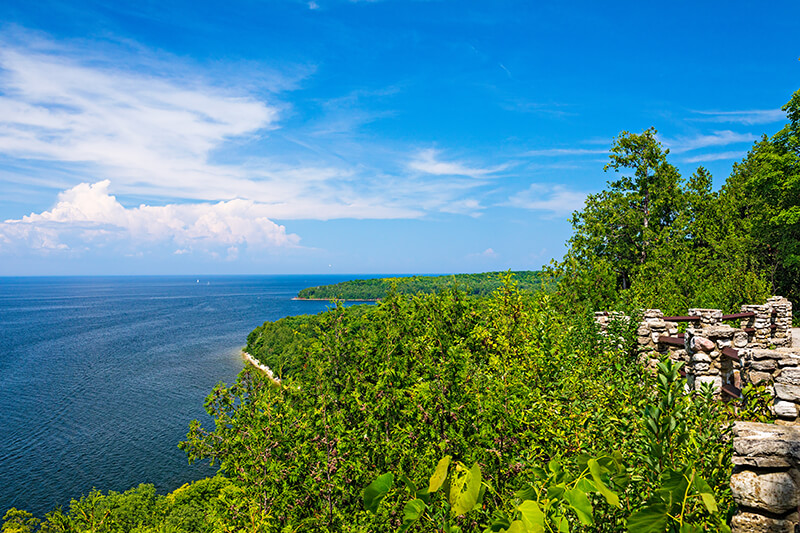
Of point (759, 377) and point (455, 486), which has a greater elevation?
point (455, 486)

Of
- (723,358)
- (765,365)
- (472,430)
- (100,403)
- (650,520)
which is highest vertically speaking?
(650,520)

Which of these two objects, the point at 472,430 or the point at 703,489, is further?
the point at 472,430

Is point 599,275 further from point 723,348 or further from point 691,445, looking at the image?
point 691,445

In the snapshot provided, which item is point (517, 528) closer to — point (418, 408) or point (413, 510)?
point (413, 510)

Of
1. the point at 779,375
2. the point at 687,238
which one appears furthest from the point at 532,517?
the point at 687,238

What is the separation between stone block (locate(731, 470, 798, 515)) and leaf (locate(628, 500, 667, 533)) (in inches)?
76.3

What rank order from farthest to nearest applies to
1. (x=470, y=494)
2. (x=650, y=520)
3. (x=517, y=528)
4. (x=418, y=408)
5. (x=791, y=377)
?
(x=418, y=408) → (x=791, y=377) → (x=650, y=520) → (x=470, y=494) → (x=517, y=528)

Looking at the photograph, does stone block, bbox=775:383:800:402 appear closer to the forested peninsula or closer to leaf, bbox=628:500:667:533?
the forested peninsula

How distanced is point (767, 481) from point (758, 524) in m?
0.30

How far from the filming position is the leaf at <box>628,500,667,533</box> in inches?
69.6

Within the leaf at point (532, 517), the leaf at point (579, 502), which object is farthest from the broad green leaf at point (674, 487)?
the leaf at point (532, 517)

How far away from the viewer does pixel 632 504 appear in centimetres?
338

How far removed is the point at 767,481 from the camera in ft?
9.98

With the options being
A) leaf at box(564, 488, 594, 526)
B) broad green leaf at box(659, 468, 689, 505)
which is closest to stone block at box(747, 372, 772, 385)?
broad green leaf at box(659, 468, 689, 505)
